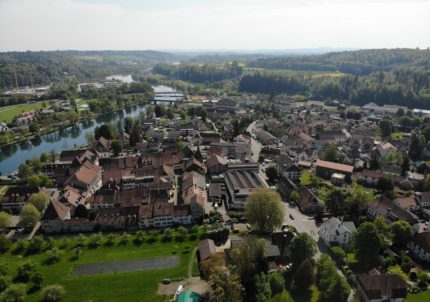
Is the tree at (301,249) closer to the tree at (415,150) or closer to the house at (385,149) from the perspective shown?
the house at (385,149)

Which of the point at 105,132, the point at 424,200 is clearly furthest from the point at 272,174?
the point at 105,132

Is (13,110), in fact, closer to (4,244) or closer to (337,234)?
(4,244)

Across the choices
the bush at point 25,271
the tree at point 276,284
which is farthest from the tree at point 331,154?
the bush at point 25,271

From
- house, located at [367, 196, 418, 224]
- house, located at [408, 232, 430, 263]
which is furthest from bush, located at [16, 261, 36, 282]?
house, located at [367, 196, 418, 224]

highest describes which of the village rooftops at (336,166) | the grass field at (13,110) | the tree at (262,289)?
the grass field at (13,110)

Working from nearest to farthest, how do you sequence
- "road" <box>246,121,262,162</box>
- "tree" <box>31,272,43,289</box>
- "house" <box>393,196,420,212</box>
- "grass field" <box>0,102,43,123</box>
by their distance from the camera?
1. "tree" <box>31,272,43,289</box>
2. "house" <box>393,196,420,212</box>
3. "road" <box>246,121,262,162</box>
4. "grass field" <box>0,102,43,123</box>

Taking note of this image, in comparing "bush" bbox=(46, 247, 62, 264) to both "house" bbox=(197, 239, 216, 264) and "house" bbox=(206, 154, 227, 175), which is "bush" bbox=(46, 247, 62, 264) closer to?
"house" bbox=(197, 239, 216, 264)

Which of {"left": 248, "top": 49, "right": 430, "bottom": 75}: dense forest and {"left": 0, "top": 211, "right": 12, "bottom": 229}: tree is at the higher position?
{"left": 248, "top": 49, "right": 430, "bottom": 75}: dense forest
